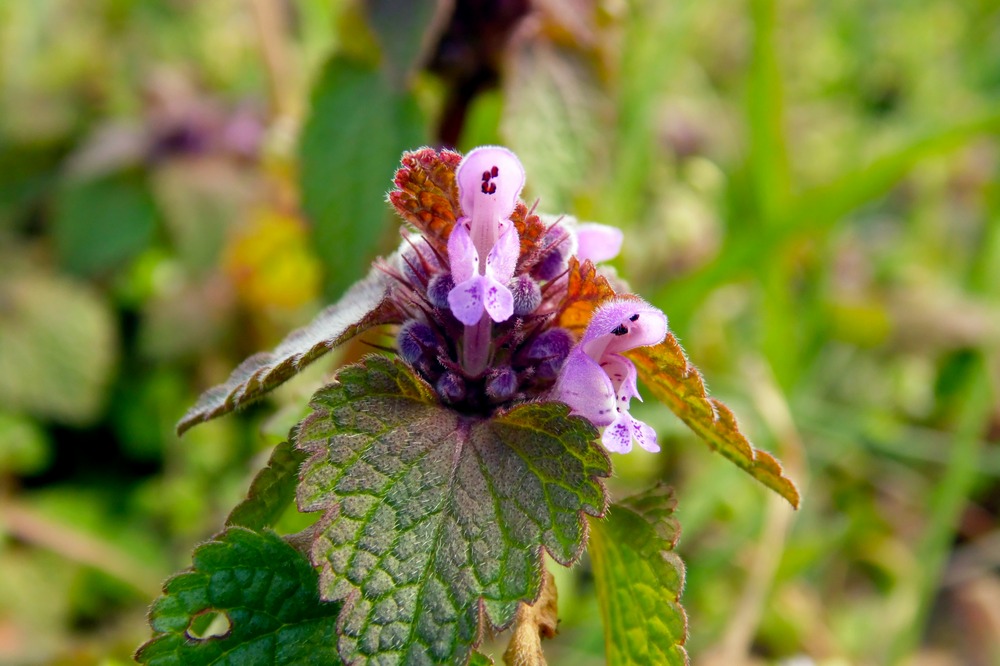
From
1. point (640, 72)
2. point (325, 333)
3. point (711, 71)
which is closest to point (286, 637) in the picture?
point (325, 333)

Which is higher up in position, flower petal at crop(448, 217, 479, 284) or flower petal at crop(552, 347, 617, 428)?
flower petal at crop(448, 217, 479, 284)

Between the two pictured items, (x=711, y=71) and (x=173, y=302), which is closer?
(x=173, y=302)

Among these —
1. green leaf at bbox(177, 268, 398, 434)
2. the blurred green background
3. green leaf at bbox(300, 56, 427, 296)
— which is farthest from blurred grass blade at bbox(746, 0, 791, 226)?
green leaf at bbox(177, 268, 398, 434)

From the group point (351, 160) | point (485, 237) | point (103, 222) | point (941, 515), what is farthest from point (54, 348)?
point (941, 515)

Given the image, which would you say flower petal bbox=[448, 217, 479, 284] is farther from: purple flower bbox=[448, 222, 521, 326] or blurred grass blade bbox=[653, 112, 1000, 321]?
blurred grass blade bbox=[653, 112, 1000, 321]

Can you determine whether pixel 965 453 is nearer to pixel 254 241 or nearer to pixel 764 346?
pixel 764 346

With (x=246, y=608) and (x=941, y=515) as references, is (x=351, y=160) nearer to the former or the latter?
(x=246, y=608)
